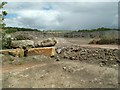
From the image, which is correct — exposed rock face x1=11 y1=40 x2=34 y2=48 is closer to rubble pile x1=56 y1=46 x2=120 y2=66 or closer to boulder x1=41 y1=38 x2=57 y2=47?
boulder x1=41 y1=38 x2=57 y2=47

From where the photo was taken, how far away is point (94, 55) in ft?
45.0

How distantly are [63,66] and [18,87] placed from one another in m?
2.15

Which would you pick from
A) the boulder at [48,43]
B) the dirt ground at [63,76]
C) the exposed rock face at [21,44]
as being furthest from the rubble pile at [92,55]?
the exposed rock face at [21,44]

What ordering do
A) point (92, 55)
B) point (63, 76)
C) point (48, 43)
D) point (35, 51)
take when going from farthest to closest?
point (48, 43)
point (35, 51)
point (92, 55)
point (63, 76)

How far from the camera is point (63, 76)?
11602 mm

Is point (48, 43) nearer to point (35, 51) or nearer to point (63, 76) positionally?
point (35, 51)

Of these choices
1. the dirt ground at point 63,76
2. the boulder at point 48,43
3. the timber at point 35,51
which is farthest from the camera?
the boulder at point 48,43

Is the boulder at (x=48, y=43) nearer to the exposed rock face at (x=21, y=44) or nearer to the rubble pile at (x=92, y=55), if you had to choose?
the exposed rock face at (x=21, y=44)

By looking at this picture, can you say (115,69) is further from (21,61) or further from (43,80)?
(21,61)

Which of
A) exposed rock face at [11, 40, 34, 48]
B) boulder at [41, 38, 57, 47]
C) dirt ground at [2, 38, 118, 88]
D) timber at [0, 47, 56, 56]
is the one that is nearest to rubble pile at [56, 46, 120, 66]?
timber at [0, 47, 56, 56]

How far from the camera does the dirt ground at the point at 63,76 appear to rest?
432 inches

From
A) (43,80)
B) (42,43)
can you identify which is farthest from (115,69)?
(42,43)

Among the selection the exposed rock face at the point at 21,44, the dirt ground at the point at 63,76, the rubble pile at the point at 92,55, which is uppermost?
the exposed rock face at the point at 21,44

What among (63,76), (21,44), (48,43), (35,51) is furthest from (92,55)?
(21,44)
